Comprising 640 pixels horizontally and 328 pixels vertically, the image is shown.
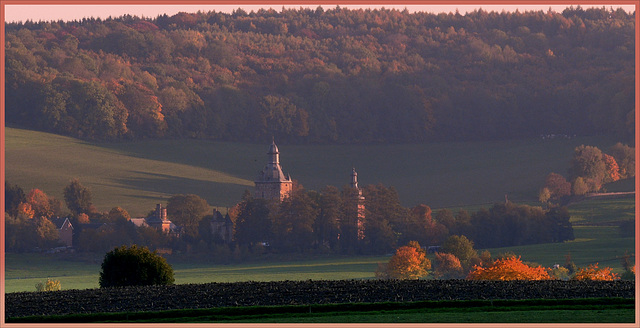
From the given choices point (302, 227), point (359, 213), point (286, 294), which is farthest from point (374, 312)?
point (359, 213)

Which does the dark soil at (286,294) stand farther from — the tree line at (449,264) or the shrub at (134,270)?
the tree line at (449,264)

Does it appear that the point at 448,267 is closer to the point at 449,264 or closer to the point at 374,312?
the point at 449,264

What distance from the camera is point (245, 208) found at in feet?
562

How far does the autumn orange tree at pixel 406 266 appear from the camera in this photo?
12662 cm

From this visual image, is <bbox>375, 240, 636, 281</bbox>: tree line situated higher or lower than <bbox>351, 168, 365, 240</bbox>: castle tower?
lower

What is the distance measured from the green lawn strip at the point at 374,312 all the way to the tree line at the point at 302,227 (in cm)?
10378

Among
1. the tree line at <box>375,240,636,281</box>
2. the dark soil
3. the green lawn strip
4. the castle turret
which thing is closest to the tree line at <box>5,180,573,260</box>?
the castle turret

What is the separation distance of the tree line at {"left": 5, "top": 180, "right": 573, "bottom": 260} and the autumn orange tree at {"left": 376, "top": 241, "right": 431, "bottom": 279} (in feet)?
71.8

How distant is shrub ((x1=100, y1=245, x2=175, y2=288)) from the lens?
59.3m

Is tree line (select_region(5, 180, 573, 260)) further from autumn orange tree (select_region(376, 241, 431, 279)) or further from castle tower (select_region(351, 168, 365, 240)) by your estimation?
autumn orange tree (select_region(376, 241, 431, 279))

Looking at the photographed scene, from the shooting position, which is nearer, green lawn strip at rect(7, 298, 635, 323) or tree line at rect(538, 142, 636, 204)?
green lawn strip at rect(7, 298, 635, 323)

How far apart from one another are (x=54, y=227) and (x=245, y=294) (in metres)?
117

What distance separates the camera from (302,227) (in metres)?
162

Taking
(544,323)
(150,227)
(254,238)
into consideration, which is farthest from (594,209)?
(544,323)
